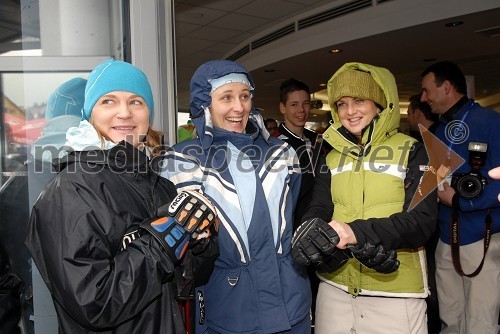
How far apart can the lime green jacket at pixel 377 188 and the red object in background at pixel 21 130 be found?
1333 mm

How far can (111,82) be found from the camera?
1.49 metres

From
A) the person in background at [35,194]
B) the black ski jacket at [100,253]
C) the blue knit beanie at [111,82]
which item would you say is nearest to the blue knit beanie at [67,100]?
the person in background at [35,194]

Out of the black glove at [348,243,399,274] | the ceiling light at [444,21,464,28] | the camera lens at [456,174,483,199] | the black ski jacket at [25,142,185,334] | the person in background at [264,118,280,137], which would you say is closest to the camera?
the black ski jacket at [25,142,185,334]

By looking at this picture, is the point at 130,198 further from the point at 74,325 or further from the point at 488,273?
the point at 488,273

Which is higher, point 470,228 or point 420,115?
point 420,115

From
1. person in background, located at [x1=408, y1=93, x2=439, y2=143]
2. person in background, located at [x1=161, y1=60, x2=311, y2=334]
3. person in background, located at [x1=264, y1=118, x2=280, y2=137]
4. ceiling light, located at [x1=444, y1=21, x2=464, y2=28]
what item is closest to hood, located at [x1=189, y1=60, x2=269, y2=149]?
person in background, located at [x1=161, y1=60, x2=311, y2=334]

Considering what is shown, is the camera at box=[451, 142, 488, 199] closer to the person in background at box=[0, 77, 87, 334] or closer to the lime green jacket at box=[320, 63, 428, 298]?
the lime green jacket at box=[320, 63, 428, 298]

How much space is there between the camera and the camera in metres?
→ 2.53

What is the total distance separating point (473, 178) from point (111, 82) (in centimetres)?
209

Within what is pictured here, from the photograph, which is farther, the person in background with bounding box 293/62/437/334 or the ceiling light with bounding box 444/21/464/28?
the ceiling light with bounding box 444/21/464/28

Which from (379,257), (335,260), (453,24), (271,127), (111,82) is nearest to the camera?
(111,82)

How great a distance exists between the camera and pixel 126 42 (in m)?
2.11

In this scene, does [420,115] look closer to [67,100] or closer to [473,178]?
[473,178]

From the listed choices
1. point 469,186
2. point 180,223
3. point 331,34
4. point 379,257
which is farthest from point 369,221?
point 331,34
